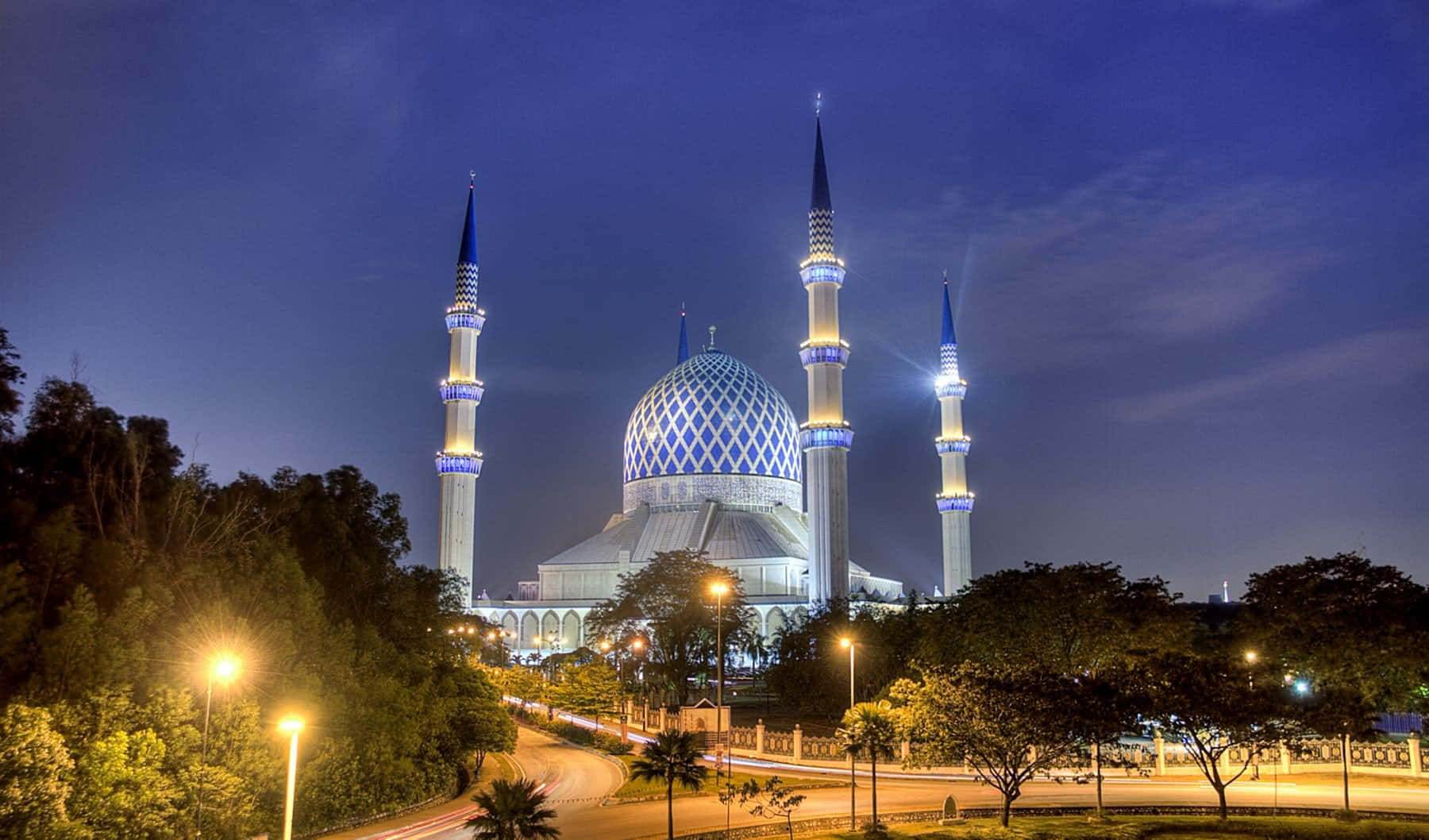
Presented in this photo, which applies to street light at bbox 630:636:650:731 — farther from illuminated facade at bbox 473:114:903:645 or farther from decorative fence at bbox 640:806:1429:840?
decorative fence at bbox 640:806:1429:840

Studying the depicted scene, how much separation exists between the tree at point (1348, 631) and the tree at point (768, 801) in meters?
12.7

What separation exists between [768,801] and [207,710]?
38.5 feet

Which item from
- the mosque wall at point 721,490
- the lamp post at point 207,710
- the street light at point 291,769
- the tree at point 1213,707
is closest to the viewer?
the street light at point 291,769

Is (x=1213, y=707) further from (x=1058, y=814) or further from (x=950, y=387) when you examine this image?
(x=950, y=387)

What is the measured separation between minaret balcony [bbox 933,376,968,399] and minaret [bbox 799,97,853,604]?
13.6 m

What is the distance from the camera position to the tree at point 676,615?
47.4 m

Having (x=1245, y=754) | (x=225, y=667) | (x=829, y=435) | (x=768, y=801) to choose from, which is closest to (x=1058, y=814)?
(x=768, y=801)

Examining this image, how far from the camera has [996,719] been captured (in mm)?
22828

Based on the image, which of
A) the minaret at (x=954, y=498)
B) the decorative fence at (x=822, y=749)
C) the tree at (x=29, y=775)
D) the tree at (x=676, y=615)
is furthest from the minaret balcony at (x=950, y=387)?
the tree at (x=29, y=775)

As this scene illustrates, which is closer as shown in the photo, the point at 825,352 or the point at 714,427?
the point at 825,352

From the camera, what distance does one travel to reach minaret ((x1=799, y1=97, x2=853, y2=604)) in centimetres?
5469

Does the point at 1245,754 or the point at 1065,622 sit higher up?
the point at 1065,622

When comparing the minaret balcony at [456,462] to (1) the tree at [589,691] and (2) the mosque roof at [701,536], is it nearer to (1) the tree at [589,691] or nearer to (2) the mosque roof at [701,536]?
(2) the mosque roof at [701,536]

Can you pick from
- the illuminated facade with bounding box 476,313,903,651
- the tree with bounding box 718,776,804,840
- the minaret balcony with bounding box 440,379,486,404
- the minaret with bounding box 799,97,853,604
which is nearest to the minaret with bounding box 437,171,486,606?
the minaret balcony with bounding box 440,379,486,404
